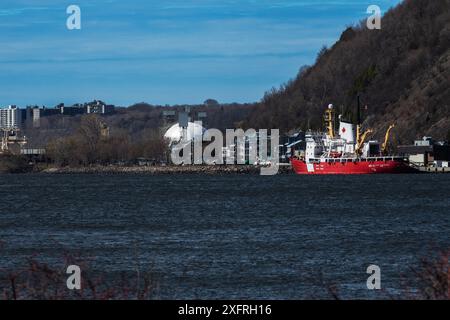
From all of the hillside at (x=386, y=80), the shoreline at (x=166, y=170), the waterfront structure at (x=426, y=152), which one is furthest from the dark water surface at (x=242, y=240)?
the shoreline at (x=166, y=170)

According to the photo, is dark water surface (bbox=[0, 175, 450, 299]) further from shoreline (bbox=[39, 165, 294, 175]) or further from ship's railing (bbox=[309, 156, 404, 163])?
shoreline (bbox=[39, 165, 294, 175])

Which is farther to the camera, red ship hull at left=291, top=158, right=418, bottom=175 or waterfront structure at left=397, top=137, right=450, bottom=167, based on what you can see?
waterfront structure at left=397, top=137, right=450, bottom=167

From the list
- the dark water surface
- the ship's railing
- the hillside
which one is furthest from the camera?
the hillside

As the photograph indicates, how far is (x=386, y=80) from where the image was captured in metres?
147

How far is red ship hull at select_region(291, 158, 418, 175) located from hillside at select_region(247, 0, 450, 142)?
14.4m

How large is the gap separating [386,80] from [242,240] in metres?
118

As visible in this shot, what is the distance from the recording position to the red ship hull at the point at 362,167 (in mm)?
112938

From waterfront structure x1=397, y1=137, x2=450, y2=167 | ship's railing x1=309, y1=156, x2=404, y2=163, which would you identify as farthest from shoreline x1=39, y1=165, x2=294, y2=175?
ship's railing x1=309, y1=156, x2=404, y2=163

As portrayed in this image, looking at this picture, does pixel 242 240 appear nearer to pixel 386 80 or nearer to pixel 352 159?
pixel 352 159

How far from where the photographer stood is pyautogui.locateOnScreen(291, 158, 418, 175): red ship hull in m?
113

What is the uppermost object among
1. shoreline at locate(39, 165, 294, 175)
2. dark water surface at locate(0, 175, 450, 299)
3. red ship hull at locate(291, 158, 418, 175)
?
red ship hull at locate(291, 158, 418, 175)

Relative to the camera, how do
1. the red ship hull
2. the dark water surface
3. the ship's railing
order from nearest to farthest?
the dark water surface < the ship's railing < the red ship hull

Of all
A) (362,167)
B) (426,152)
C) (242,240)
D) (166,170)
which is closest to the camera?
(242,240)

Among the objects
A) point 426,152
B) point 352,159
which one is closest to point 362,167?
point 352,159
